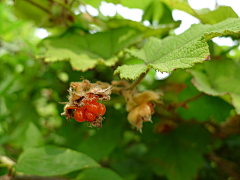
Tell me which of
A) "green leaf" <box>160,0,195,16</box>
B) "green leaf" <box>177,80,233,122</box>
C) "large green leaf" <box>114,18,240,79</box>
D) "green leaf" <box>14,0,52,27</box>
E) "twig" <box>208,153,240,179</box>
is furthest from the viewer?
"twig" <box>208,153,240,179</box>

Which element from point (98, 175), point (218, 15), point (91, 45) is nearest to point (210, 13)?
point (218, 15)

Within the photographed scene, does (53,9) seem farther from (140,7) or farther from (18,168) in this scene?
(18,168)

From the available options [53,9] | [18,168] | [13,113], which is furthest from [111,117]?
[13,113]

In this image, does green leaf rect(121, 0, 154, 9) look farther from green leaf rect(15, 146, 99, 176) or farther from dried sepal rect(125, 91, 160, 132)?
green leaf rect(15, 146, 99, 176)

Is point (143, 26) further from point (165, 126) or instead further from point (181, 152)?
point (181, 152)

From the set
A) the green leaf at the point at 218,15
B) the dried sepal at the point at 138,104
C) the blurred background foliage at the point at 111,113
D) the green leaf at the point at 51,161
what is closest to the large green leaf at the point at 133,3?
the blurred background foliage at the point at 111,113

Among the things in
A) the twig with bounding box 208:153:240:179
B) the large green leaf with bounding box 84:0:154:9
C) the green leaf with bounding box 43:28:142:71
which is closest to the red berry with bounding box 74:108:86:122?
the green leaf with bounding box 43:28:142:71

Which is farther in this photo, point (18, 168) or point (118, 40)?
point (118, 40)
